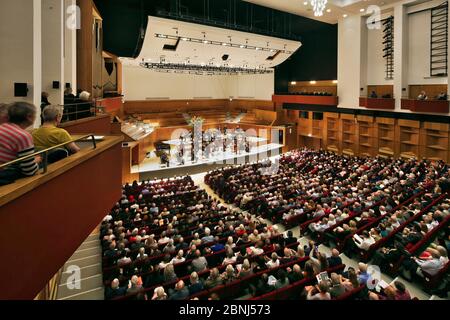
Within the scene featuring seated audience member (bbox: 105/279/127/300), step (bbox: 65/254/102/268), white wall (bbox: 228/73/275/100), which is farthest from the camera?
white wall (bbox: 228/73/275/100)

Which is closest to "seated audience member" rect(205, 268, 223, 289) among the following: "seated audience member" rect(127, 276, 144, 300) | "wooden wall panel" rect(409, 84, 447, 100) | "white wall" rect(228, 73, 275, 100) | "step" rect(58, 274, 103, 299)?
"seated audience member" rect(127, 276, 144, 300)

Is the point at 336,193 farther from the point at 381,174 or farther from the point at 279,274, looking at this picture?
the point at 279,274

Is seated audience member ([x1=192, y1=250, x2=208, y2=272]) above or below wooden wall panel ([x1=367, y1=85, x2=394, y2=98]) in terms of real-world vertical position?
below

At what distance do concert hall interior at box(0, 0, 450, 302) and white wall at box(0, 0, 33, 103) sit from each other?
2 centimetres

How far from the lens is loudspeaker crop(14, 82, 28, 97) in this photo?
16.1 ft

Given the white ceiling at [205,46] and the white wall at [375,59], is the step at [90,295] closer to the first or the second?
the white ceiling at [205,46]

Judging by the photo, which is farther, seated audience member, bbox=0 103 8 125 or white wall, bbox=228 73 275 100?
white wall, bbox=228 73 275 100

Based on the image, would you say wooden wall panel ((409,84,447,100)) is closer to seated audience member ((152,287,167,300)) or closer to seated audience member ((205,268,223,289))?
seated audience member ((205,268,223,289))

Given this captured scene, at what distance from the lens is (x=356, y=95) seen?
18.1 meters

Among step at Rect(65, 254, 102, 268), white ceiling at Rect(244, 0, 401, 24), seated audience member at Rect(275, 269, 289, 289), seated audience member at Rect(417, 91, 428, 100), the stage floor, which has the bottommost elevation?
step at Rect(65, 254, 102, 268)

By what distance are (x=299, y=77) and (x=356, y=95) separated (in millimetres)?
5476

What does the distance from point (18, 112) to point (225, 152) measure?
702 inches

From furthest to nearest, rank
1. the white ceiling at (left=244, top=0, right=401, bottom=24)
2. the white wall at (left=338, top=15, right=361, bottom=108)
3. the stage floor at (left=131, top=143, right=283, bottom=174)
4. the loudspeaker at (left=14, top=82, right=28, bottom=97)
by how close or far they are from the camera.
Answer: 1. the white wall at (left=338, top=15, right=361, bottom=108)
2. the stage floor at (left=131, top=143, right=283, bottom=174)
3. the white ceiling at (left=244, top=0, right=401, bottom=24)
4. the loudspeaker at (left=14, top=82, right=28, bottom=97)

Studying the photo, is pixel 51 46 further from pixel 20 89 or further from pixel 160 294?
pixel 160 294
